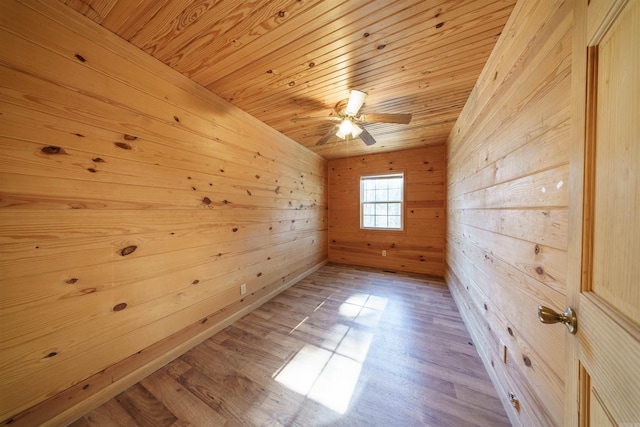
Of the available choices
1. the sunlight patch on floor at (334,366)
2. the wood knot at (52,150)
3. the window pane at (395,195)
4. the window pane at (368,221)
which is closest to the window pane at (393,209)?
the window pane at (395,195)

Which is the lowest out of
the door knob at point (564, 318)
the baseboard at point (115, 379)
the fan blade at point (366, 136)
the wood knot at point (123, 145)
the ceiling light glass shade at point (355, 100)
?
the baseboard at point (115, 379)

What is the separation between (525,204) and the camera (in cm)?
107

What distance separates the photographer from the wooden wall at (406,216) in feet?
12.0

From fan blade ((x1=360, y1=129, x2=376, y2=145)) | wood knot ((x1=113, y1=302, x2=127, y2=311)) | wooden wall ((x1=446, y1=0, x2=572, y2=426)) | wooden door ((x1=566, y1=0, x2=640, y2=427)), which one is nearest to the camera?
wooden door ((x1=566, y1=0, x2=640, y2=427))

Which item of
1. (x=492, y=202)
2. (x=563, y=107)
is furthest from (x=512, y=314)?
(x=563, y=107)

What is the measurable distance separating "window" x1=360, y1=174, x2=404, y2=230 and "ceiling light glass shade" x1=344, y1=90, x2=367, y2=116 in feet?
7.70

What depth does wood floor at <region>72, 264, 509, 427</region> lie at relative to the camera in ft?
4.09

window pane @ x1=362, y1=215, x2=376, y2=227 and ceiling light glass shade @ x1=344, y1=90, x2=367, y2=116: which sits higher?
ceiling light glass shade @ x1=344, y1=90, x2=367, y2=116

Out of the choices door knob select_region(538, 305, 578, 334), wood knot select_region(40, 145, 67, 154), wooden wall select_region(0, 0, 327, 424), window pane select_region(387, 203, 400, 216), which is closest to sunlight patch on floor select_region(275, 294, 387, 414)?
wooden wall select_region(0, 0, 327, 424)

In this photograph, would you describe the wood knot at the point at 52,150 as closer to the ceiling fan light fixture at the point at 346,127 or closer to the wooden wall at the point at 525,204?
the ceiling fan light fixture at the point at 346,127

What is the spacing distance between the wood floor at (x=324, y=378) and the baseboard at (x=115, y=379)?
0.18ft

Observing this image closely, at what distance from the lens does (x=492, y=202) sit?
1.49 m

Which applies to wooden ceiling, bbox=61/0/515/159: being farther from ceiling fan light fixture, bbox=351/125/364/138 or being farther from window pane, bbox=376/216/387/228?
window pane, bbox=376/216/387/228

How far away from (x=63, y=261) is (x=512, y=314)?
2.67 m
